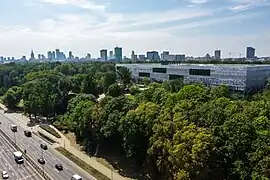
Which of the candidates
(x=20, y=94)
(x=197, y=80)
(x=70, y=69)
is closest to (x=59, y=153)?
(x=20, y=94)

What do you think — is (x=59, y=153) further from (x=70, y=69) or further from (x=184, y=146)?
(x=70, y=69)

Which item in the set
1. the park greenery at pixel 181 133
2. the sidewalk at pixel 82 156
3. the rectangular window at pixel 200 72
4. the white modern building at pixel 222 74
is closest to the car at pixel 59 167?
the sidewalk at pixel 82 156

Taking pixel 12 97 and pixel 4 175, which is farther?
pixel 12 97

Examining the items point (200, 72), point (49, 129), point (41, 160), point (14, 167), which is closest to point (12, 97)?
point (49, 129)

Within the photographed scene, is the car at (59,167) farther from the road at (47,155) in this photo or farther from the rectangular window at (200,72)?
the rectangular window at (200,72)

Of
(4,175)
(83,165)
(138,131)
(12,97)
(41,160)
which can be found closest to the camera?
(4,175)

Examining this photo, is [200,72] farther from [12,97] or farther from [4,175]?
[4,175]
